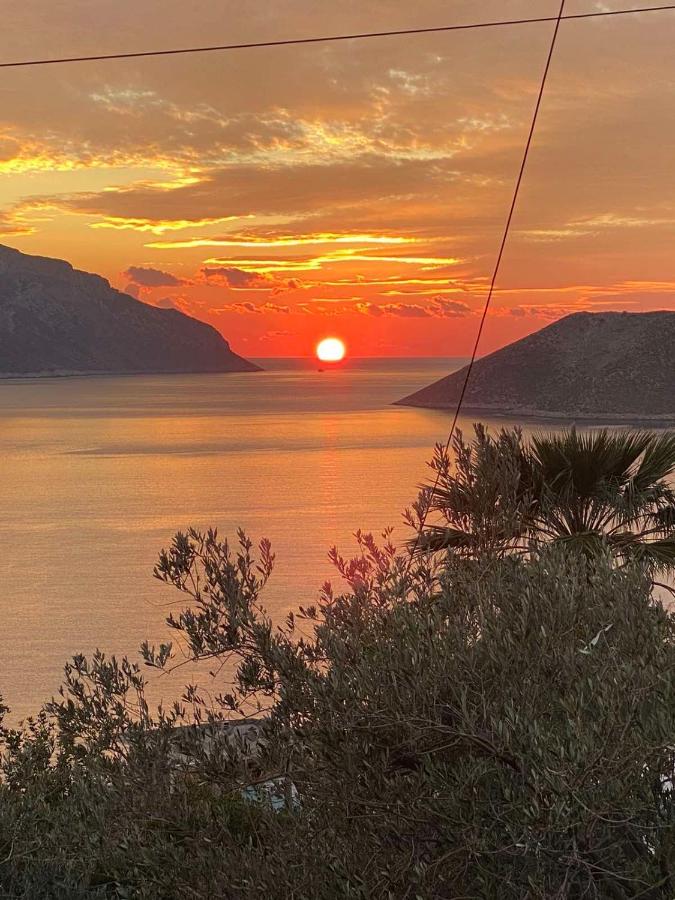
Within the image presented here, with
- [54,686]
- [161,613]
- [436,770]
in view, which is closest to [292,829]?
[436,770]

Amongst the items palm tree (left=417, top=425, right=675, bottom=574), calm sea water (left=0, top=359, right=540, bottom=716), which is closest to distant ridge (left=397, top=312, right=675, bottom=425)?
calm sea water (left=0, top=359, right=540, bottom=716)

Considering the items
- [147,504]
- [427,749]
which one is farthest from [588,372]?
[427,749]

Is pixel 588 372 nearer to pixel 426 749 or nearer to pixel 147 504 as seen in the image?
pixel 147 504

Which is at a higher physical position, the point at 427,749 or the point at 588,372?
the point at 588,372

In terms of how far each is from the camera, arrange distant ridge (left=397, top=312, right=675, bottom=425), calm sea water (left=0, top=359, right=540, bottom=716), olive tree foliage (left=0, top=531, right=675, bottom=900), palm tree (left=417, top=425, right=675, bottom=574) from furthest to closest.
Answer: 1. distant ridge (left=397, top=312, right=675, bottom=425)
2. calm sea water (left=0, top=359, right=540, bottom=716)
3. palm tree (left=417, top=425, right=675, bottom=574)
4. olive tree foliage (left=0, top=531, right=675, bottom=900)

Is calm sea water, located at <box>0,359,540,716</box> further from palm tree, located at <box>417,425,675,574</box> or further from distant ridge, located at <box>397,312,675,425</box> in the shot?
palm tree, located at <box>417,425,675,574</box>

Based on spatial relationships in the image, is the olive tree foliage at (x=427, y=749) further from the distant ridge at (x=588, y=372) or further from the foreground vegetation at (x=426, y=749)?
the distant ridge at (x=588, y=372)

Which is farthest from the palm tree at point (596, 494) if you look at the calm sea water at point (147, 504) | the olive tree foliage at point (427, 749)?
the calm sea water at point (147, 504)
